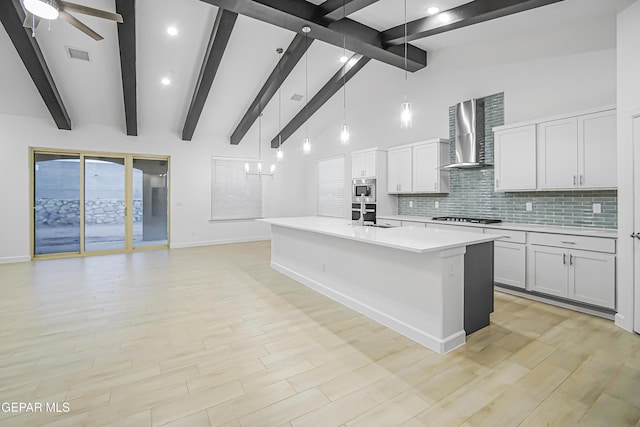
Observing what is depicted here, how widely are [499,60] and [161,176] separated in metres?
7.42

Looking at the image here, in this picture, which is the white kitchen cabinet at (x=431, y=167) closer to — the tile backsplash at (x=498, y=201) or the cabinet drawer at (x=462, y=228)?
the tile backsplash at (x=498, y=201)

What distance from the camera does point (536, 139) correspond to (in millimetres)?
3877

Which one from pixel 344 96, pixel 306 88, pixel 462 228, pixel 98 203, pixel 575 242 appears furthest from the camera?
pixel 344 96

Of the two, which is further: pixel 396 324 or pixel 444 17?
pixel 444 17

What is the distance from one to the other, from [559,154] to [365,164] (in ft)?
11.1

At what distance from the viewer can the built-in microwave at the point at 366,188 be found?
20.4 feet

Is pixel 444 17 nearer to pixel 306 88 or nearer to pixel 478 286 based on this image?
pixel 306 88

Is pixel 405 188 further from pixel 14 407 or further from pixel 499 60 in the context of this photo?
pixel 14 407

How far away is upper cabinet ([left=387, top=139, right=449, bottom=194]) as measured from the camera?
Answer: 5.26 metres

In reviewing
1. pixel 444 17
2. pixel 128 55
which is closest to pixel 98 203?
pixel 128 55

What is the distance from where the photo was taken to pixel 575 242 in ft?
10.9

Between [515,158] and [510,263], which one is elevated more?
[515,158]

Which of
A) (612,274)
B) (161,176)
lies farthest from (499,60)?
(161,176)

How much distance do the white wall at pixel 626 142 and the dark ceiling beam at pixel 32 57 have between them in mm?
6654
